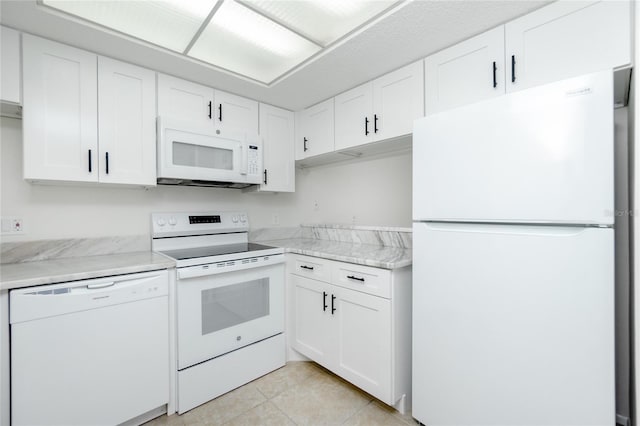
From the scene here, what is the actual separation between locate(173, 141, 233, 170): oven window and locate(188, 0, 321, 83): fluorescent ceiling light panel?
59 cm

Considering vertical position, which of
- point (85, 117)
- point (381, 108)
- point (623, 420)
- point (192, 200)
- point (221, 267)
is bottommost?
point (623, 420)

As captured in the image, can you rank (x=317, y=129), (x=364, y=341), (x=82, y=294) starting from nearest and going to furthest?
(x=82, y=294)
(x=364, y=341)
(x=317, y=129)

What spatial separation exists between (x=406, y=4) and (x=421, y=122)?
55 centimetres

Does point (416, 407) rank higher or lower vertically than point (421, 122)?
lower

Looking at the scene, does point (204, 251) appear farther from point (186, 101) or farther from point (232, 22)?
point (232, 22)

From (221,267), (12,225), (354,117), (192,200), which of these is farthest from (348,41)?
(12,225)

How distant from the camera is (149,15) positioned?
1538 millimetres

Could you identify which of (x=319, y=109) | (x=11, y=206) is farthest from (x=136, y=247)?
(x=319, y=109)

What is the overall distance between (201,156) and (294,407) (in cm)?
179

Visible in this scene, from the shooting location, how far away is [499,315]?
3.92ft

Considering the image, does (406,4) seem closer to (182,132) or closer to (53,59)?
(182,132)

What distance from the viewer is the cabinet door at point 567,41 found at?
3.86 ft

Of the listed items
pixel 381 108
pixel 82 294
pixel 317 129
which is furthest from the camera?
pixel 317 129

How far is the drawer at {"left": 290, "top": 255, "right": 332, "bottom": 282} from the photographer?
1972 mm
